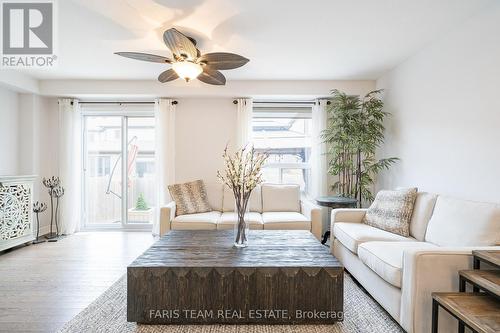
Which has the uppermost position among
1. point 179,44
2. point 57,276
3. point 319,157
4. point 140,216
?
point 179,44

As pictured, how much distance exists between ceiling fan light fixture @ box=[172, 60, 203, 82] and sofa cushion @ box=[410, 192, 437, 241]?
2553 mm

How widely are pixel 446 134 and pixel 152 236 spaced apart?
4180 mm

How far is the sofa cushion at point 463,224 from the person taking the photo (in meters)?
1.94

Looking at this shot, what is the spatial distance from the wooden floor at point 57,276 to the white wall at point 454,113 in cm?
353

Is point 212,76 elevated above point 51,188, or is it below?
above

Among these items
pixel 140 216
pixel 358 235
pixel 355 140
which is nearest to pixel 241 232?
pixel 358 235

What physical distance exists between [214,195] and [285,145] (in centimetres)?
154

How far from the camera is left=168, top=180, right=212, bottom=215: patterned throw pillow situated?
377 cm

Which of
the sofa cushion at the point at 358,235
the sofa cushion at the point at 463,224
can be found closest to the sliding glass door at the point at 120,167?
the sofa cushion at the point at 358,235

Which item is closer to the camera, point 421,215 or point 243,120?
point 421,215

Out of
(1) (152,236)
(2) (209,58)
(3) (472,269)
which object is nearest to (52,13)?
(2) (209,58)

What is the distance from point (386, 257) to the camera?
6.67 ft

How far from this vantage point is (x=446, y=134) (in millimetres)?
2738

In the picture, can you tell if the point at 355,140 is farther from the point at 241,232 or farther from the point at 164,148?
the point at 164,148
